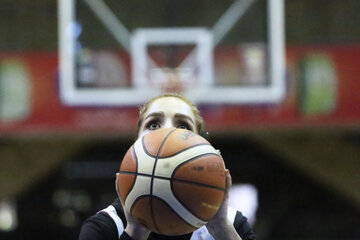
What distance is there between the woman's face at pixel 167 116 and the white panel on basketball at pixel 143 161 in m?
0.24

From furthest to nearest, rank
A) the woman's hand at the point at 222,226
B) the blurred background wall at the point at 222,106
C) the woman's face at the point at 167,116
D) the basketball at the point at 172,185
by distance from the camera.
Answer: the blurred background wall at the point at 222,106 → the woman's face at the point at 167,116 → the woman's hand at the point at 222,226 → the basketball at the point at 172,185

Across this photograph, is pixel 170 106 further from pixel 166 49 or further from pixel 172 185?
pixel 166 49

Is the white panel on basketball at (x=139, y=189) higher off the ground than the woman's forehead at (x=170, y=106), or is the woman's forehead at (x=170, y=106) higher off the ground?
the woman's forehead at (x=170, y=106)

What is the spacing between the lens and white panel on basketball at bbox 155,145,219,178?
89.8 inches

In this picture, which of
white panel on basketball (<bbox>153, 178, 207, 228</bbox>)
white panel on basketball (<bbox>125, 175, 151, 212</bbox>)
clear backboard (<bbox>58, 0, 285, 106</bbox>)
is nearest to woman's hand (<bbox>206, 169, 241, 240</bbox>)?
white panel on basketball (<bbox>153, 178, 207, 228</bbox>)

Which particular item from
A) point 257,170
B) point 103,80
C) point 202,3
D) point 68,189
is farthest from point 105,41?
point 68,189

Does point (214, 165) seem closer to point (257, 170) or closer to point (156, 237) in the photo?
point (156, 237)

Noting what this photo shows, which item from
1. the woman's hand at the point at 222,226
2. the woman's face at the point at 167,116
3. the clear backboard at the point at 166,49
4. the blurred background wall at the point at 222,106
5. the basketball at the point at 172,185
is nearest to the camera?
the basketball at the point at 172,185

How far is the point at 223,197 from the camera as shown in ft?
7.77

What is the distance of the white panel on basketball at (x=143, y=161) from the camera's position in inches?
90.5

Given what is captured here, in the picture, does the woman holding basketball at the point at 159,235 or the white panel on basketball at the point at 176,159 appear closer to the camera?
the white panel on basketball at the point at 176,159

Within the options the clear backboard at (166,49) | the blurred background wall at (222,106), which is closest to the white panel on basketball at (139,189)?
the blurred background wall at (222,106)

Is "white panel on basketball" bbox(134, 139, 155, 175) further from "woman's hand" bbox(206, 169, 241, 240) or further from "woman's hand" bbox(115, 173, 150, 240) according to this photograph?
"woman's hand" bbox(206, 169, 241, 240)

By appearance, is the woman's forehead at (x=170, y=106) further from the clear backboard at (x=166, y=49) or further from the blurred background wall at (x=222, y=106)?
the clear backboard at (x=166, y=49)
